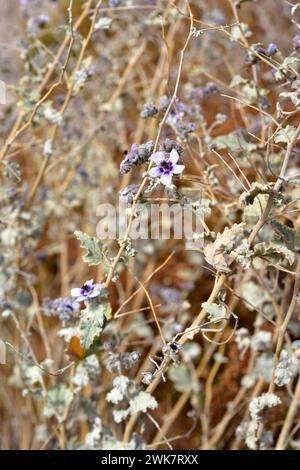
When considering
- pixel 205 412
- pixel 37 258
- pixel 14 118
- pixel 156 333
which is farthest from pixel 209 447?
pixel 14 118

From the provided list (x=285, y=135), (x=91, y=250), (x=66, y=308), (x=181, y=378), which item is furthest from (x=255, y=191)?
(x=181, y=378)

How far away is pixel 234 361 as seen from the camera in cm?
177

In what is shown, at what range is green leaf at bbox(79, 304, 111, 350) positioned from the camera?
99 centimetres

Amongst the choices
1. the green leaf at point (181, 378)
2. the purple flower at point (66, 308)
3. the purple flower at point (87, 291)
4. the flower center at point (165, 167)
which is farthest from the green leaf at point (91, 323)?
the green leaf at point (181, 378)

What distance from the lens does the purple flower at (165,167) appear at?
93cm

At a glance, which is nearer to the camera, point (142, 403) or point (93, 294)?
point (93, 294)

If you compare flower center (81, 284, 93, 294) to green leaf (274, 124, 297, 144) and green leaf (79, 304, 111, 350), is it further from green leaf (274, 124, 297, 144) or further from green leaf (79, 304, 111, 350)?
green leaf (274, 124, 297, 144)

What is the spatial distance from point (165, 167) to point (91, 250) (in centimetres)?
18

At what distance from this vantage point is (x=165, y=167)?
945mm

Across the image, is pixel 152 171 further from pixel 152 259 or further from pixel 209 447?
pixel 152 259

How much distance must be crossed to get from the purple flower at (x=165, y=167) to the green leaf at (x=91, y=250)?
0.50 feet

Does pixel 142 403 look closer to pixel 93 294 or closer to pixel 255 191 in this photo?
pixel 93 294

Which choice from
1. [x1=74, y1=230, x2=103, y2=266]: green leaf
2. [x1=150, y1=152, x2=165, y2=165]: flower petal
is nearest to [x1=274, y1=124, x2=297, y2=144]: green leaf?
[x1=150, y1=152, x2=165, y2=165]: flower petal

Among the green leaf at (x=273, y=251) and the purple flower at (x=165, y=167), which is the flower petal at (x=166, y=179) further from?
the green leaf at (x=273, y=251)
